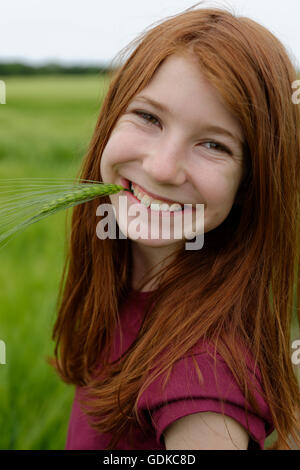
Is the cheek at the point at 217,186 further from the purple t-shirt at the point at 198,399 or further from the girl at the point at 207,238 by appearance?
the purple t-shirt at the point at 198,399

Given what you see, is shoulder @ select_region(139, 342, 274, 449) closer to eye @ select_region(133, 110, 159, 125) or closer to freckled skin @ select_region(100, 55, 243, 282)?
freckled skin @ select_region(100, 55, 243, 282)

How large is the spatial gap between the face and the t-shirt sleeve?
10.8 inches

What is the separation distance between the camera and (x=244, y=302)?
3.43ft

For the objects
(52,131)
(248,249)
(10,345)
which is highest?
(52,131)

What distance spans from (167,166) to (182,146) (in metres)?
0.05

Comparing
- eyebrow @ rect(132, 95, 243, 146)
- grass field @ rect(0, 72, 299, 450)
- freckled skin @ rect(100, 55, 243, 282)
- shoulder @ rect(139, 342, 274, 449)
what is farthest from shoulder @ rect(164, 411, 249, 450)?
grass field @ rect(0, 72, 299, 450)

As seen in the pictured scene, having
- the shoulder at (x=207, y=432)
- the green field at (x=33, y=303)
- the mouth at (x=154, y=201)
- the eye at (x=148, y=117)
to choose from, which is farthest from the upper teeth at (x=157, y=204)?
the green field at (x=33, y=303)

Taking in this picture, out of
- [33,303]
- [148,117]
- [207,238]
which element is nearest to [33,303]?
[33,303]

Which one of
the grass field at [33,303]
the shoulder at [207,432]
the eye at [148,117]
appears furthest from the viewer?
the grass field at [33,303]

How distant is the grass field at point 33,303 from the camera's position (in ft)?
5.66

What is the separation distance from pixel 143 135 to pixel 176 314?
0.38m

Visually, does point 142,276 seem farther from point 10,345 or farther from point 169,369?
point 10,345
